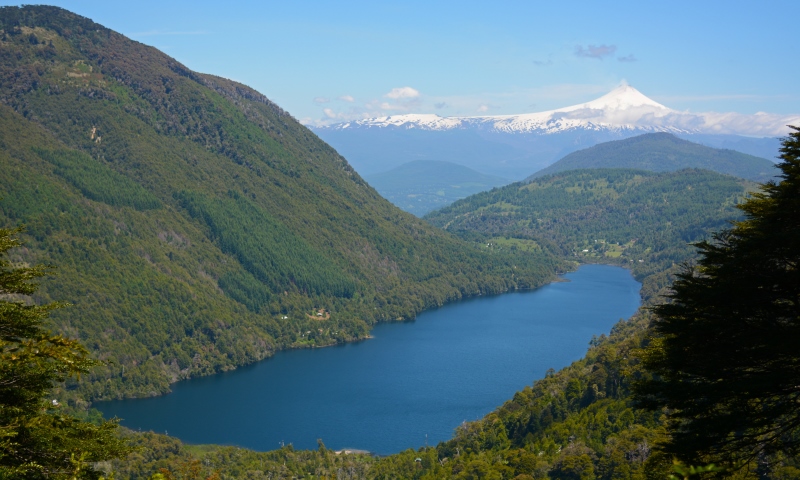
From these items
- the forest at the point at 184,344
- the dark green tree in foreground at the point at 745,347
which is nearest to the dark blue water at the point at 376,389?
the forest at the point at 184,344

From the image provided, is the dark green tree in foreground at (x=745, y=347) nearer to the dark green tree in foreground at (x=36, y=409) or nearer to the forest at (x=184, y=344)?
the forest at (x=184, y=344)

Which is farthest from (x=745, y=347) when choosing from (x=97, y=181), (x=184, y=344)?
(x=97, y=181)

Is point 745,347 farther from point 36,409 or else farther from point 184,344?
point 184,344

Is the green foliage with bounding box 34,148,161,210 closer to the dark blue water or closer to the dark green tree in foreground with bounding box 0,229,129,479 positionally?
the dark blue water

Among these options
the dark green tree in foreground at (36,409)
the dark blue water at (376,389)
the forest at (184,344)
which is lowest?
the dark blue water at (376,389)

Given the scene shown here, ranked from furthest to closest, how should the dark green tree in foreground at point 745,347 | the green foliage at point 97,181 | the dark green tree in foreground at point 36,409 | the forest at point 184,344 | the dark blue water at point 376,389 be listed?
the green foliage at point 97,181, the dark blue water at point 376,389, the forest at point 184,344, the dark green tree in foreground at point 745,347, the dark green tree in foreground at point 36,409

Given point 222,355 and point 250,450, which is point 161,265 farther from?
point 250,450
